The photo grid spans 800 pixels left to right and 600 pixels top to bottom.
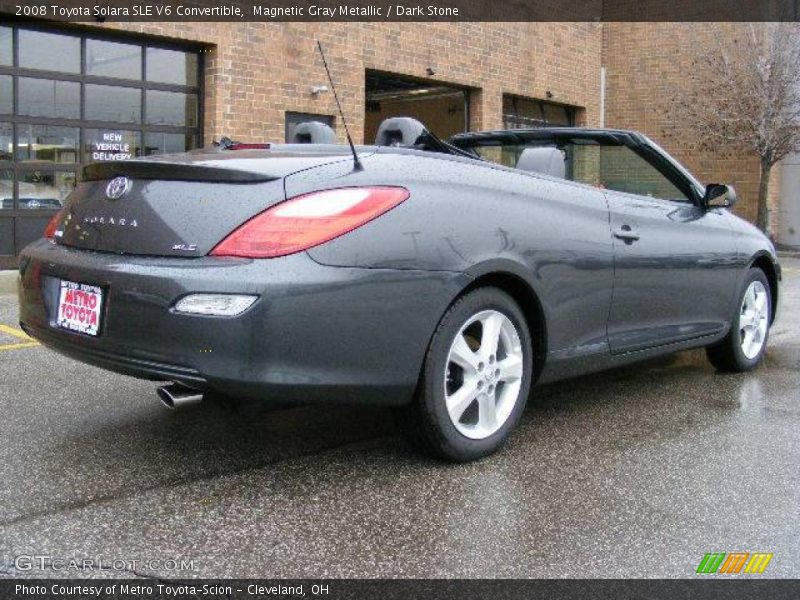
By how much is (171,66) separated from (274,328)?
10617mm

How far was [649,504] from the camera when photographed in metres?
3.12

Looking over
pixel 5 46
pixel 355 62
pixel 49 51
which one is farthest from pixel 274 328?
pixel 355 62

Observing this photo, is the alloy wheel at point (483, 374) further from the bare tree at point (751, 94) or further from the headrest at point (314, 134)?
the bare tree at point (751, 94)

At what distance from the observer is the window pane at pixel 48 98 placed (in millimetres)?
11195

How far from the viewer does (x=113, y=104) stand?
12.0m

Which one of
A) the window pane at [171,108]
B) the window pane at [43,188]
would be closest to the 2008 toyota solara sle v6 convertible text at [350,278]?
the window pane at [43,188]

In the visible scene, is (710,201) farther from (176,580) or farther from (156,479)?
(176,580)

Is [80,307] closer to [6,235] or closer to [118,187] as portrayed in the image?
[118,187]

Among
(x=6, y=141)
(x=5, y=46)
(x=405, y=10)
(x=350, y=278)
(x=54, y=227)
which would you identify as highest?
(x=405, y=10)

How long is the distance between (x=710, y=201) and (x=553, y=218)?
5.38ft

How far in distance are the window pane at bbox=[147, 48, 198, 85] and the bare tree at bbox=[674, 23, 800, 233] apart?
1182 cm

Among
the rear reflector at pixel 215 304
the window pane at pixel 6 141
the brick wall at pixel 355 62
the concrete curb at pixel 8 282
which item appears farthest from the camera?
the brick wall at pixel 355 62

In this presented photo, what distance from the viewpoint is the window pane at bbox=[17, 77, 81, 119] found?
1120 centimetres

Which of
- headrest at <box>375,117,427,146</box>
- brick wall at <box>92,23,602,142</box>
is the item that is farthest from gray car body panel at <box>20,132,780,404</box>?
brick wall at <box>92,23,602,142</box>
